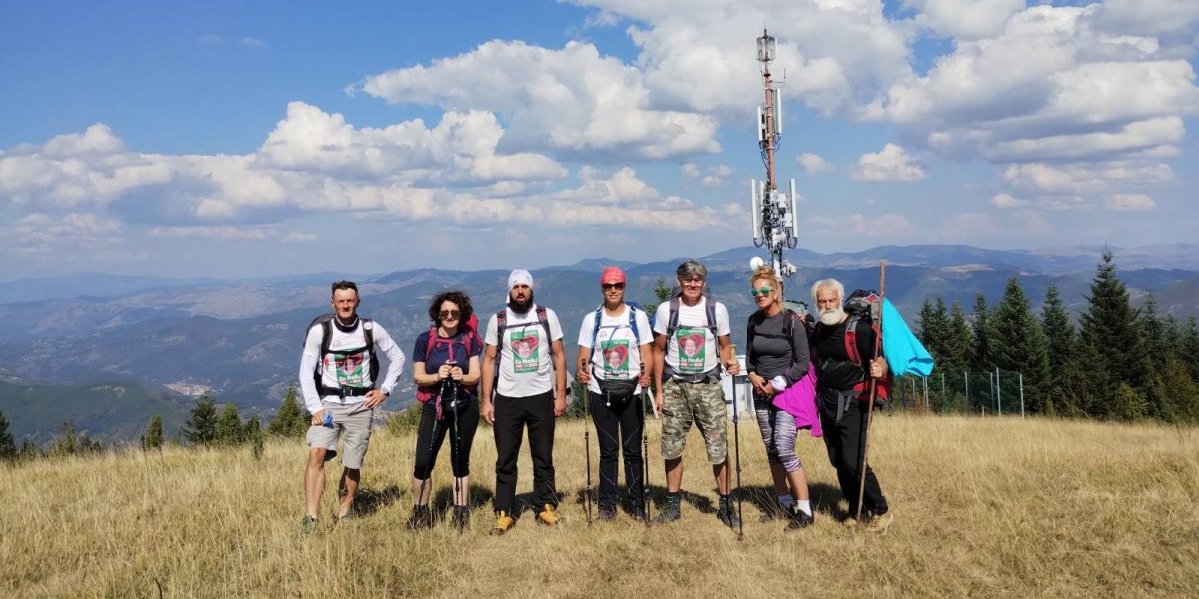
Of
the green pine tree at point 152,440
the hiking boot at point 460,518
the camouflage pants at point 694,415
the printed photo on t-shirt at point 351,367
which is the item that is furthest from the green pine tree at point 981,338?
the printed photo on t-shirt at point 351,367

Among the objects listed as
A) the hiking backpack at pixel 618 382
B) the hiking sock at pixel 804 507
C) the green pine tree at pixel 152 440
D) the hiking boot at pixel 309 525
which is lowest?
the green pine tree at pixel 152 440

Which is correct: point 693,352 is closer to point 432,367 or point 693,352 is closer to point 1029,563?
point 432,367

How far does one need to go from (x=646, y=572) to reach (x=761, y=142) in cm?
3065

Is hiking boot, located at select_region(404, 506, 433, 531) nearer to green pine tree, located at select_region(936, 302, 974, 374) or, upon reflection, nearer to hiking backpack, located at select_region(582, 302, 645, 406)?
hiking backpack, located at select_region(582, 302, 645, 406)

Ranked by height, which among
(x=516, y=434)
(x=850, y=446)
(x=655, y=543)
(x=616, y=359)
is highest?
(x=616, y=359)

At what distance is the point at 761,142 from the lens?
3300 cm

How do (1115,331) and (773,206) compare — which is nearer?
(773,206)

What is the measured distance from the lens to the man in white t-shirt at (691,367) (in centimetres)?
571

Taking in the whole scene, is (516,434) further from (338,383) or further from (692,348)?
(692,348)

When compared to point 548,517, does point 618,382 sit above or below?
above

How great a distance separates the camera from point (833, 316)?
5.42 meters

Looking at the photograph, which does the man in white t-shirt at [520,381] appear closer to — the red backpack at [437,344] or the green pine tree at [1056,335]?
the red backpack at [437,344]

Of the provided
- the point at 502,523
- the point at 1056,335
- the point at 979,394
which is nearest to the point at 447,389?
the point at 502,523

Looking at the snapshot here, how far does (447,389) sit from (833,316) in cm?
329
